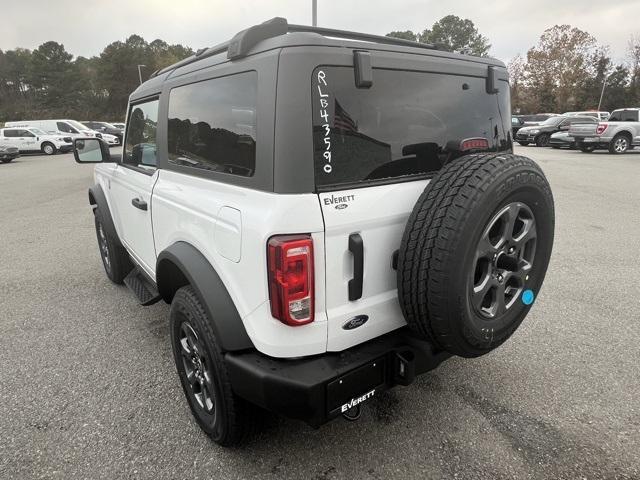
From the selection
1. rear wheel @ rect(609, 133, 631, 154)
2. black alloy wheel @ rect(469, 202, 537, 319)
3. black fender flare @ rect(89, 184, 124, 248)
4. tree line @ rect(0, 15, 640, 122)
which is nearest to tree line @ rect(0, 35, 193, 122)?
tree line @ rect(0, 15, 640, 122)

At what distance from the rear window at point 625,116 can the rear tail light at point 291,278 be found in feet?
70.1

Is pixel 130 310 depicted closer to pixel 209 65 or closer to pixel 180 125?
pixel 180 125

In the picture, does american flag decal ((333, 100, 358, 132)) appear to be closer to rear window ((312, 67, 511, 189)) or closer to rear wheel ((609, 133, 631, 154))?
rear window ((312, 67, 511, 189))

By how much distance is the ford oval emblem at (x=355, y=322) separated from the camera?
1.83 meters

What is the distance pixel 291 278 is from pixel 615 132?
2081 cm

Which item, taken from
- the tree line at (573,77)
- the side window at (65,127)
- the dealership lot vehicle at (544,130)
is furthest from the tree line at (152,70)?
the side window at (65,127)

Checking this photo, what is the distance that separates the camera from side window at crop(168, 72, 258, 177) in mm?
1818

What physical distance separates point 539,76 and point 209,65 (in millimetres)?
57618

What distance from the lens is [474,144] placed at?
223cm

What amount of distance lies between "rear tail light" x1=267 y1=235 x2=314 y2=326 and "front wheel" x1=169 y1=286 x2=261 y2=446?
0.46 metres

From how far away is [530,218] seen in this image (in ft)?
6.65

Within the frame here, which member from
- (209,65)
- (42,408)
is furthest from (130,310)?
(209,65)

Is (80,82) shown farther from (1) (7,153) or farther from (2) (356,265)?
(2) (356,265)

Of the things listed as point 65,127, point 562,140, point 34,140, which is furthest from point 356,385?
point 65,127
